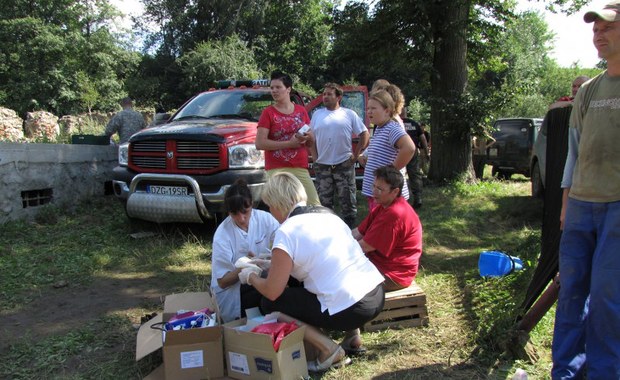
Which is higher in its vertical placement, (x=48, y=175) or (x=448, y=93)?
(x=448, y=93)

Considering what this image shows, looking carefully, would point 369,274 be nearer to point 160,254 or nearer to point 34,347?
point 34,347

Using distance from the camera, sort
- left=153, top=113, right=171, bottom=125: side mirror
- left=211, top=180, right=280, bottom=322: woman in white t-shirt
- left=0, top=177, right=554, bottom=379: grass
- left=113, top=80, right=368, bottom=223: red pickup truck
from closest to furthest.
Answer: left=0, top=177, right=554, bottom=379: grass
left=211, top=180, right=280, bottom=322: woman in white t-shirt
left=113, top=80, right=368, bottom=223: red pickup truck
left=153, top=113, right=171, bottom=125: side mirror

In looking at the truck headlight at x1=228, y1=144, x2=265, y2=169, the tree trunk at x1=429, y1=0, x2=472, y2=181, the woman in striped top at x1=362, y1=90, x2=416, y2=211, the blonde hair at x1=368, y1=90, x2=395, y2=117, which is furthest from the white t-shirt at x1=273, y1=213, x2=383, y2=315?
the tree trunk at x1=429, y1=0, x2=472, y2=181

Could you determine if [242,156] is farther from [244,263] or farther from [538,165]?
[538,165]

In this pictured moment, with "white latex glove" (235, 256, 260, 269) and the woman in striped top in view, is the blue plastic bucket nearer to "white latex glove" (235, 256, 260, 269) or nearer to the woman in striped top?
the woman in striped top

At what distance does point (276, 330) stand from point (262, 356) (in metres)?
0.17

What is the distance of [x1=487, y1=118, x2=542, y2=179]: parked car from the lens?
1279 centimetres

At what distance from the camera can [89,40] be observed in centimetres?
3559

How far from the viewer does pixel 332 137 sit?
203 inches

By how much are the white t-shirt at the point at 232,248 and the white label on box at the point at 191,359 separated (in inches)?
22.5

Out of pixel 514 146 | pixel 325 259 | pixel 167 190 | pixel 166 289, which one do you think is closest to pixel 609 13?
pixel 325 259

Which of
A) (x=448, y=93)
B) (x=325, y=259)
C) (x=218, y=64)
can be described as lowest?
(x=325, y=259)

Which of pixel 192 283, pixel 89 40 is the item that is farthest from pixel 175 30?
pixel 192 283

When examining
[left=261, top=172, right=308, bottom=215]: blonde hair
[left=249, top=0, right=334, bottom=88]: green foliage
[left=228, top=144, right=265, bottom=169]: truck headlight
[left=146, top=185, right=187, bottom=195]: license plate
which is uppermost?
[left=249, top=0, right=334, bottom=88]: green foliage
